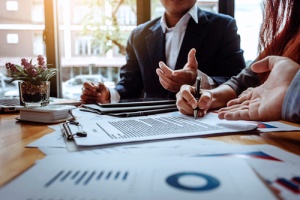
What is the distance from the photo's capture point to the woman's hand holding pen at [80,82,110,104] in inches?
55.7

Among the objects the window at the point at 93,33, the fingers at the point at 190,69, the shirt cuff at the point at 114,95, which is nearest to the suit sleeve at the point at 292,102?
the fingers at the point at 190,69

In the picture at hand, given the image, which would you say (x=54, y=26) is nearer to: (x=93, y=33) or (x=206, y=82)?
(x=93, y=33)

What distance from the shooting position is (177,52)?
1800mm

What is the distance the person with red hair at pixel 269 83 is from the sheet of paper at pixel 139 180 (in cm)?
28

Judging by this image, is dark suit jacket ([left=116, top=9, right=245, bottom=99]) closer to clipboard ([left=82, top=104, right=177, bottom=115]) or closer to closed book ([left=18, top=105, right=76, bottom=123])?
clipboard ([left=82, top=104, right=177, bottom=115])

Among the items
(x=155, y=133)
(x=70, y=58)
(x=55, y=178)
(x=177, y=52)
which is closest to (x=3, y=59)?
(x=70, y=58)

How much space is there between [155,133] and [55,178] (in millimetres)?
322

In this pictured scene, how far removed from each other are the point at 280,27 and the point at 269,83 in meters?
0.42

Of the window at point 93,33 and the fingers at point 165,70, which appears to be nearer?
the fingers at point 165,70

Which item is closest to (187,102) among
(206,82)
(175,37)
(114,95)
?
(206,82)

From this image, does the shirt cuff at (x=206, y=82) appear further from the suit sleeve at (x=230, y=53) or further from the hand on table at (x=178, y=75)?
the suit sleeve at (x=230, y=53)

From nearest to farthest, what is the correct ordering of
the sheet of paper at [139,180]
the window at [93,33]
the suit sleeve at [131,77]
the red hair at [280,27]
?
1. the sheet of paper at [139,180]
2. the red hair at [280,27]
3. the suit sleeve at [131,77]
4. the window at [93,33]

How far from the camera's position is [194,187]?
1.12 ft

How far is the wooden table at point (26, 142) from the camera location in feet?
1.59
